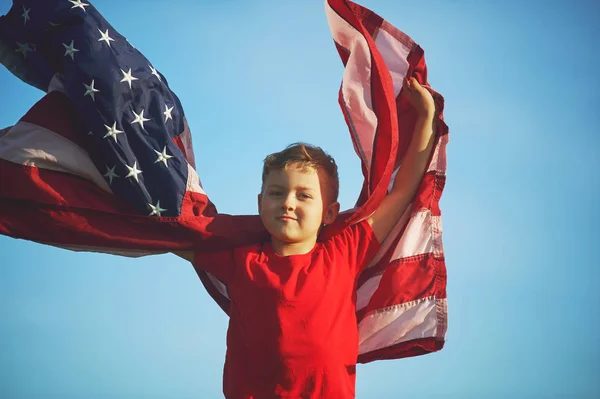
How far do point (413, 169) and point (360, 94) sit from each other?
72 centimetres

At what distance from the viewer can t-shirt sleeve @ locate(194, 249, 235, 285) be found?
4999mm

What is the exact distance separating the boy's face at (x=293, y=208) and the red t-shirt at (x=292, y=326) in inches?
4.6

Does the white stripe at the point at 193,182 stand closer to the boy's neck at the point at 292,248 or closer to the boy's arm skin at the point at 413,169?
the boy's neck at the point at 292,248

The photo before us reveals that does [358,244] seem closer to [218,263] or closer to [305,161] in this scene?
[305,161]

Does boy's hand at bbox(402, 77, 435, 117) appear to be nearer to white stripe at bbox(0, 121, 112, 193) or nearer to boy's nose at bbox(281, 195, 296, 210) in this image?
boy's nose at bbox(281, 195, 296, 210)

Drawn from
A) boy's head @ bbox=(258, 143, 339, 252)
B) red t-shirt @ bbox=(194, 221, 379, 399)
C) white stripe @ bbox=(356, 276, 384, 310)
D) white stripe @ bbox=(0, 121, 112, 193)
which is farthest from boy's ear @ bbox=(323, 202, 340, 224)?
white stripe @ bbox=(0, 121, 112, 193)

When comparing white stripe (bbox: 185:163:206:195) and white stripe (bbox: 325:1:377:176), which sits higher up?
white stripe (bbox: 325:1:377:176)

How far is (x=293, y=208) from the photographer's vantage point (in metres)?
4.88

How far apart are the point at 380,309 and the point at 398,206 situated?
80 cm

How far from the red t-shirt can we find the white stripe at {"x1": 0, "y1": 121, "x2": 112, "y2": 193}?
4.20 feet

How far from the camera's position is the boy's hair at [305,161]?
197 inches

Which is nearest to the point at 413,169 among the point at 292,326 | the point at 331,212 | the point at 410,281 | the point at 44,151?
the point at 331,212

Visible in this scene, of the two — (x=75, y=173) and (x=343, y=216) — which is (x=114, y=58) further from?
(x=343, y=216)

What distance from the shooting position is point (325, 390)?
4.43 m
